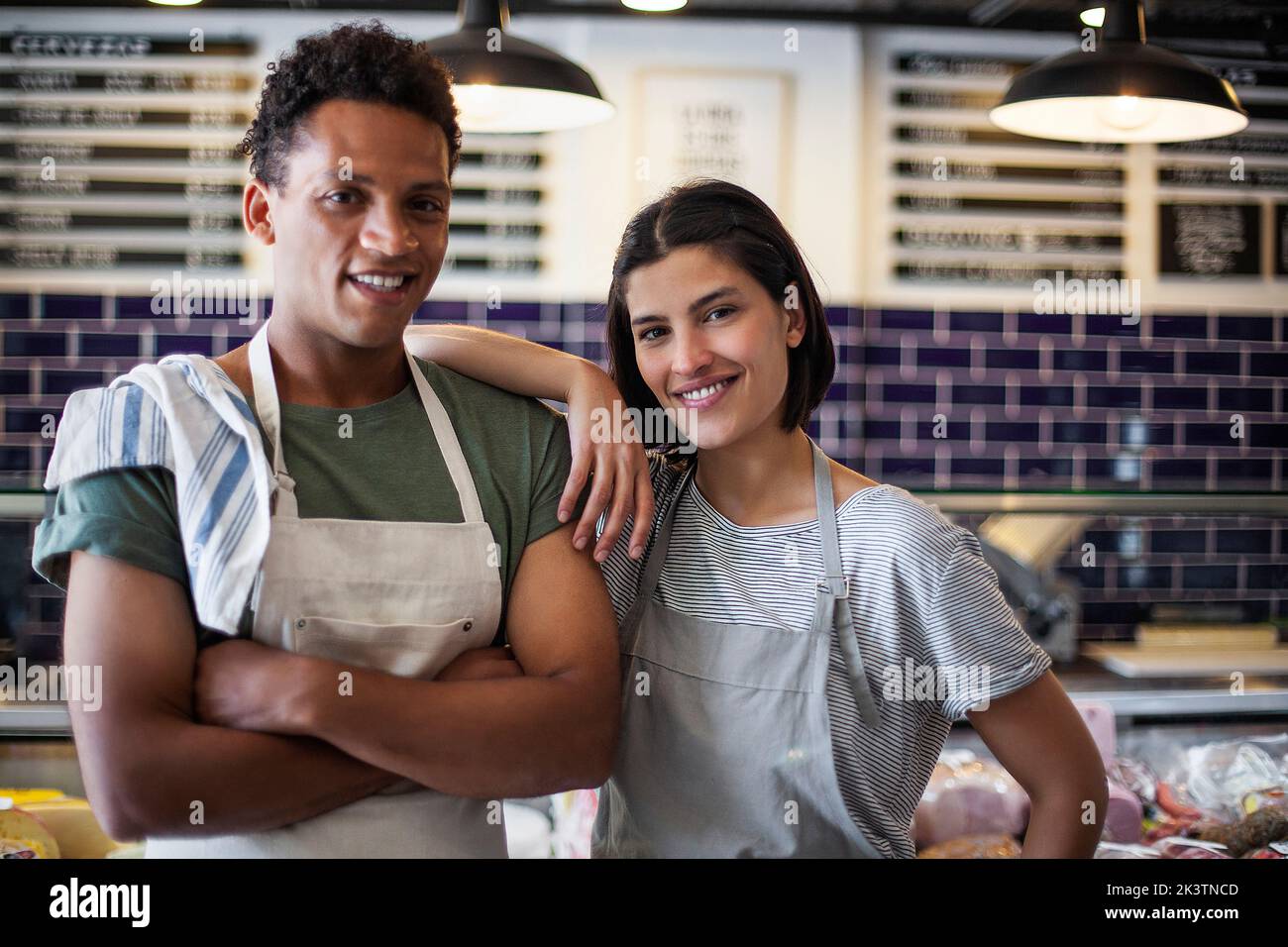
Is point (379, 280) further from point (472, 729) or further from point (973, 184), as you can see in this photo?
point (973, 184)

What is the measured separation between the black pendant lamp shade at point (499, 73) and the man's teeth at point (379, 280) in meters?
0.77

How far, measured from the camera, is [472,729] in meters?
1.04

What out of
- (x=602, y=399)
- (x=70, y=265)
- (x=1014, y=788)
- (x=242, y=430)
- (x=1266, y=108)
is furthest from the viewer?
(x=1266, y=108)

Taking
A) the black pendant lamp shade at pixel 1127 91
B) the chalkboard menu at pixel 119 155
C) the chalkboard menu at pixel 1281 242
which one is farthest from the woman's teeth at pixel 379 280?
the chalkboard menu at pixel 1281 242

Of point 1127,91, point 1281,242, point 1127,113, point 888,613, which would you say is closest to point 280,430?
point 888,613

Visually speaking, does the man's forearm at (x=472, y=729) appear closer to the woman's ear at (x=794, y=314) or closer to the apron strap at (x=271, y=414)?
the apron strap at (x=271, y=414)

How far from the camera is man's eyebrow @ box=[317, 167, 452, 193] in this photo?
108cm

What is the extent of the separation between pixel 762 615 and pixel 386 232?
561 mm

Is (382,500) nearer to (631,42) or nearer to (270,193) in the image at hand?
(270,193)

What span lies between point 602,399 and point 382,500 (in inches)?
10.1

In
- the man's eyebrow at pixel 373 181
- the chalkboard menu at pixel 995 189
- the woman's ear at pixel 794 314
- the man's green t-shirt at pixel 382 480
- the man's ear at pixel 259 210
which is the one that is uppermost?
the chalkboard menu at pixel 995 189

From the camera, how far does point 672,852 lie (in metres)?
1.25

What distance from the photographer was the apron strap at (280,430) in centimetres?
110
